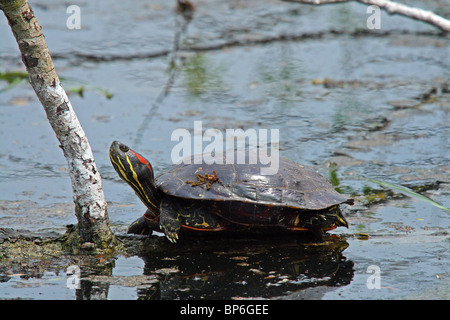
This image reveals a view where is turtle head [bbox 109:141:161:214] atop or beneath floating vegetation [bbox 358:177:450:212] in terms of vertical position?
atop

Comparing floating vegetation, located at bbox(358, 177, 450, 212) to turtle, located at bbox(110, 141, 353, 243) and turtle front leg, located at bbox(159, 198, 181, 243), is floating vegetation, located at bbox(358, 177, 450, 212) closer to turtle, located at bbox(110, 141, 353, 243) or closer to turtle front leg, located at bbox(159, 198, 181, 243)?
turtle, located at bbox(110, 141, 353, 243)

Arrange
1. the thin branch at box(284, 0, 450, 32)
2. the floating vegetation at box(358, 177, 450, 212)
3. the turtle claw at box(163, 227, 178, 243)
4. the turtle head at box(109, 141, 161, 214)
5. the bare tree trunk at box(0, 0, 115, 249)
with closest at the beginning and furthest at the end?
the bare tree trunk at box(0, 0, 115, 249) < the turtle claw at box(163, 227, 178, 243) < the turtle head at box(109, 141, 161, 214) < the floating vegetation at box(358, 177, 450, 212) < the thin branch at box(284, 0, 450, 32)

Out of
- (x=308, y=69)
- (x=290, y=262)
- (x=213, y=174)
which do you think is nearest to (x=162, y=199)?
(x=213, y=174)

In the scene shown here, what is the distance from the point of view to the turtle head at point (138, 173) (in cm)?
369

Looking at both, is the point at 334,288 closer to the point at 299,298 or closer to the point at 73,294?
the point at 299,298

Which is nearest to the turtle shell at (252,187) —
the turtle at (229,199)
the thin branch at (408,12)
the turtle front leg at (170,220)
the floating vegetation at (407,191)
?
the turtle at (229,199)

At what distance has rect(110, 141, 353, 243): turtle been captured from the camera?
3.58 metres

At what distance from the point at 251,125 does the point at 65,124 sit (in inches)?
111

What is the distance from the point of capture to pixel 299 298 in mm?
3066

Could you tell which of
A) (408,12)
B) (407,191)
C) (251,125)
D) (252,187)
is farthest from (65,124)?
(251,125)

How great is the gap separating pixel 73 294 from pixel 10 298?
0.98 ft

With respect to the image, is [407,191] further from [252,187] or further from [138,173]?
[138,173]

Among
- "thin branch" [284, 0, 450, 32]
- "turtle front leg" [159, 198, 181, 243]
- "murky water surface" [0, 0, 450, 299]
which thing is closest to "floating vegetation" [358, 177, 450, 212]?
"murky water surface" [0, 0, 450, 299]

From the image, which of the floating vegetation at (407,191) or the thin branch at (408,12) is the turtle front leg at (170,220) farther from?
the thin branch at (408,12)
